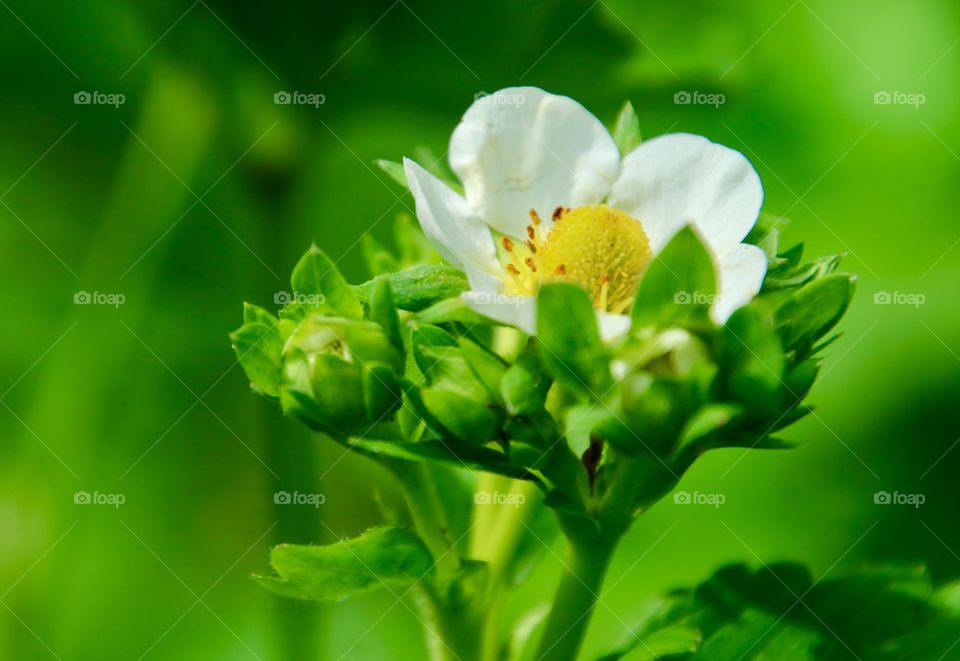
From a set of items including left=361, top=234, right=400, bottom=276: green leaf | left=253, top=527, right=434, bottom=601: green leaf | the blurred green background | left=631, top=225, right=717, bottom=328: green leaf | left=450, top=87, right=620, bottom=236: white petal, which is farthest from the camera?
the blurred green background

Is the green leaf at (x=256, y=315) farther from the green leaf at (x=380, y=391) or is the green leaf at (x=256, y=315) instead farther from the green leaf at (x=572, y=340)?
the green leaf at (x=572, y=340)

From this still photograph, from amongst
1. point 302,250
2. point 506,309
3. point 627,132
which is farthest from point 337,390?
point 302,250

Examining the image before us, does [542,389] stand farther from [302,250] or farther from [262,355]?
[302,250]

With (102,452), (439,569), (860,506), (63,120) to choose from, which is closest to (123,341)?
(102,452)

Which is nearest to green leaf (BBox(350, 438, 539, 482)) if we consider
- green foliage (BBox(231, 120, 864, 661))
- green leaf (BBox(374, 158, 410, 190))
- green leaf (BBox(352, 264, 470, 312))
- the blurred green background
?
green foliage (BBox(231, 120, 864, 661))

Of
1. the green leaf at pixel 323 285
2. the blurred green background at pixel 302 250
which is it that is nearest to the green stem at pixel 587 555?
the green leaf at pixel 323 285

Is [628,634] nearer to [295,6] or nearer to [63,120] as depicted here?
[295,6]

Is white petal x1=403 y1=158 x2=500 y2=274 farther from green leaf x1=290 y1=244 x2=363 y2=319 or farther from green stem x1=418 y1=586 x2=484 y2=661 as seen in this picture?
green stem x1=418 y1=586 x2=484 y2=661
